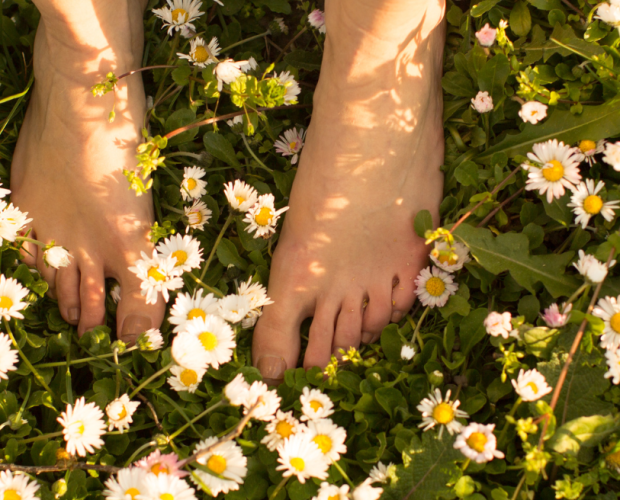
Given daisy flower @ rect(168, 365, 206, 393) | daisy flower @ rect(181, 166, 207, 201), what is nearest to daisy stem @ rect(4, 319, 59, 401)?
daisy flower @ rect(168, 365, 206, 393)

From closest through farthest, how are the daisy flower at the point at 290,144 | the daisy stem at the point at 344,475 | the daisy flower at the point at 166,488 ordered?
the daisy flower at the point at 166,488
the daisy stem at the point at 344,475
the daisy flower at the point at 290,144

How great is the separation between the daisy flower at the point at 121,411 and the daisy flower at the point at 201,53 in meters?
0.81

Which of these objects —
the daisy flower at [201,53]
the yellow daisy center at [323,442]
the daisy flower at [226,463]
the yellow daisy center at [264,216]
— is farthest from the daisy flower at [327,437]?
the daisy flower at [201,53]

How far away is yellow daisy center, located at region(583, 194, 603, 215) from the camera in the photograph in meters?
1.10

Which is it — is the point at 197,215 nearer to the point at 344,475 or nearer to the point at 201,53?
the point at 201,53

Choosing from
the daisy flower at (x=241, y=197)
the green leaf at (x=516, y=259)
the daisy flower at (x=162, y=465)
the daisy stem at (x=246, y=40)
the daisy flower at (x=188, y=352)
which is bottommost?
the daisy flower at (x=162, y=465)

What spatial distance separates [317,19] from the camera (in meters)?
1.43

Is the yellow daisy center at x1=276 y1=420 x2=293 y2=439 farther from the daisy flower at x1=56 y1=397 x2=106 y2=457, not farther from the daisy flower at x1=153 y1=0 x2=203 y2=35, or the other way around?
the daisy flower at x1=153 y1=0 x2=203 y2=35

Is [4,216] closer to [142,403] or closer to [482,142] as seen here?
[142,403]

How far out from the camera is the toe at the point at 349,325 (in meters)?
1.33

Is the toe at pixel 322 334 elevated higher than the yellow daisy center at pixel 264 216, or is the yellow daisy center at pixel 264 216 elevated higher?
the yellow daisy center at pixel 264 216

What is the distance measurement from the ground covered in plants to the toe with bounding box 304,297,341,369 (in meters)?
0.07

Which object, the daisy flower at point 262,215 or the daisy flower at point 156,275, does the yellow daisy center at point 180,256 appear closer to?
the daisy flower at point 156,275

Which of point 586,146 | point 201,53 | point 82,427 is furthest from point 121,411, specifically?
point 586,146
